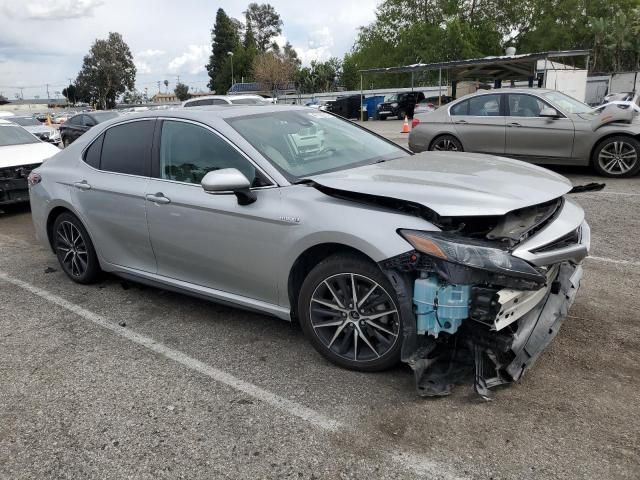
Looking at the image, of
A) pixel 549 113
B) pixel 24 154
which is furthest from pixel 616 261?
pixel 24 154

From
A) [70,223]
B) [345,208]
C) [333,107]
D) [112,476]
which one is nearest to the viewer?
[112,476]

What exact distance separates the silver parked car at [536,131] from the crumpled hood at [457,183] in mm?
5984

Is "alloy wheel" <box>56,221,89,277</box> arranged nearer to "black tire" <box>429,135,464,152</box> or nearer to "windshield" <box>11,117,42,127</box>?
"black tire" <box>429,135,464,152</box>

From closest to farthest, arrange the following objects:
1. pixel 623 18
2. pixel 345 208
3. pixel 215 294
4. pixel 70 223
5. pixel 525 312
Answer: pixel 525 312 → pixel 345 208 → pixel 215 294 → pixel 70 223 → pixel 623 18

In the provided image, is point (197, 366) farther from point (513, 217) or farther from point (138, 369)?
point (513, 217)

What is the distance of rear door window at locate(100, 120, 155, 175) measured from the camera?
4.35m

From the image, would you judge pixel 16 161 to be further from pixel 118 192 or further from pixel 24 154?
pixel 118 192

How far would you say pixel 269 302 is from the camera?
3.62m

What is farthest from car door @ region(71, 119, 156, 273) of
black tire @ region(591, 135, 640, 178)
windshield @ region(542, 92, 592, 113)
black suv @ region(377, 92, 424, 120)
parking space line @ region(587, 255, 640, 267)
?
black suv @ region(377, 92, 424, 120)

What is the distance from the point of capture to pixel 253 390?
322 cm

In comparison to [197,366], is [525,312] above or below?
above

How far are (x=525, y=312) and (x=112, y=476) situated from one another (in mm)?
2259

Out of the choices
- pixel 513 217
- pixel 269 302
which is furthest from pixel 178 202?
pixel 513 217

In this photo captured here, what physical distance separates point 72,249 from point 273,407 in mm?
3029
